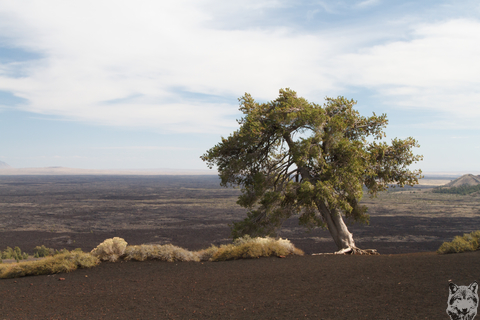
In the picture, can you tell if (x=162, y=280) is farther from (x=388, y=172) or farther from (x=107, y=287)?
(x=388, y=172)

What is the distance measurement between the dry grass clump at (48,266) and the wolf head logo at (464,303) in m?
9.29

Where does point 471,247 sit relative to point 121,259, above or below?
above

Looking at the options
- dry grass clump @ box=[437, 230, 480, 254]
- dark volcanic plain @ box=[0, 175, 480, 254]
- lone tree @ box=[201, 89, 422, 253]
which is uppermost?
lone tree @ box=[201, 89, 422, 253]

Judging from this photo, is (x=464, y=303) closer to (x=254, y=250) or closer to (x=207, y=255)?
(x=254, y=250)

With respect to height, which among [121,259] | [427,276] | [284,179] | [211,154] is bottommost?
[121,259]

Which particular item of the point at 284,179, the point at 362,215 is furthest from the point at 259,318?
the point at 362,215

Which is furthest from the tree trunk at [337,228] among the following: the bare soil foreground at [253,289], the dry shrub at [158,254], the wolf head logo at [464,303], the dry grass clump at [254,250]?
the wolf head logo at [464,303]

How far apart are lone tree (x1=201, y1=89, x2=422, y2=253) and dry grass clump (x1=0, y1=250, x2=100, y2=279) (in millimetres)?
5910

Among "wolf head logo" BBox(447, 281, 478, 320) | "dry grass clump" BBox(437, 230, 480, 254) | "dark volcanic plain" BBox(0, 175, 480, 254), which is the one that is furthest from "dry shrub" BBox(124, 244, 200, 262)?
"dark volcanic plain" BBox(0, 175, 480, 254)

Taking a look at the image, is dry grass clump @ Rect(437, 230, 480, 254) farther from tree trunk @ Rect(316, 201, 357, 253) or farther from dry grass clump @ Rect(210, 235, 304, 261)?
dry grass clump @ Rect(210, 235, 304, 261)

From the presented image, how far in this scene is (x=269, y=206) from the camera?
44.1 feet

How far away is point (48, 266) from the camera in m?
10.1

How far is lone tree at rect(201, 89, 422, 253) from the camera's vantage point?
1298cm

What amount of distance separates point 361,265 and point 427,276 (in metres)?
1.77
